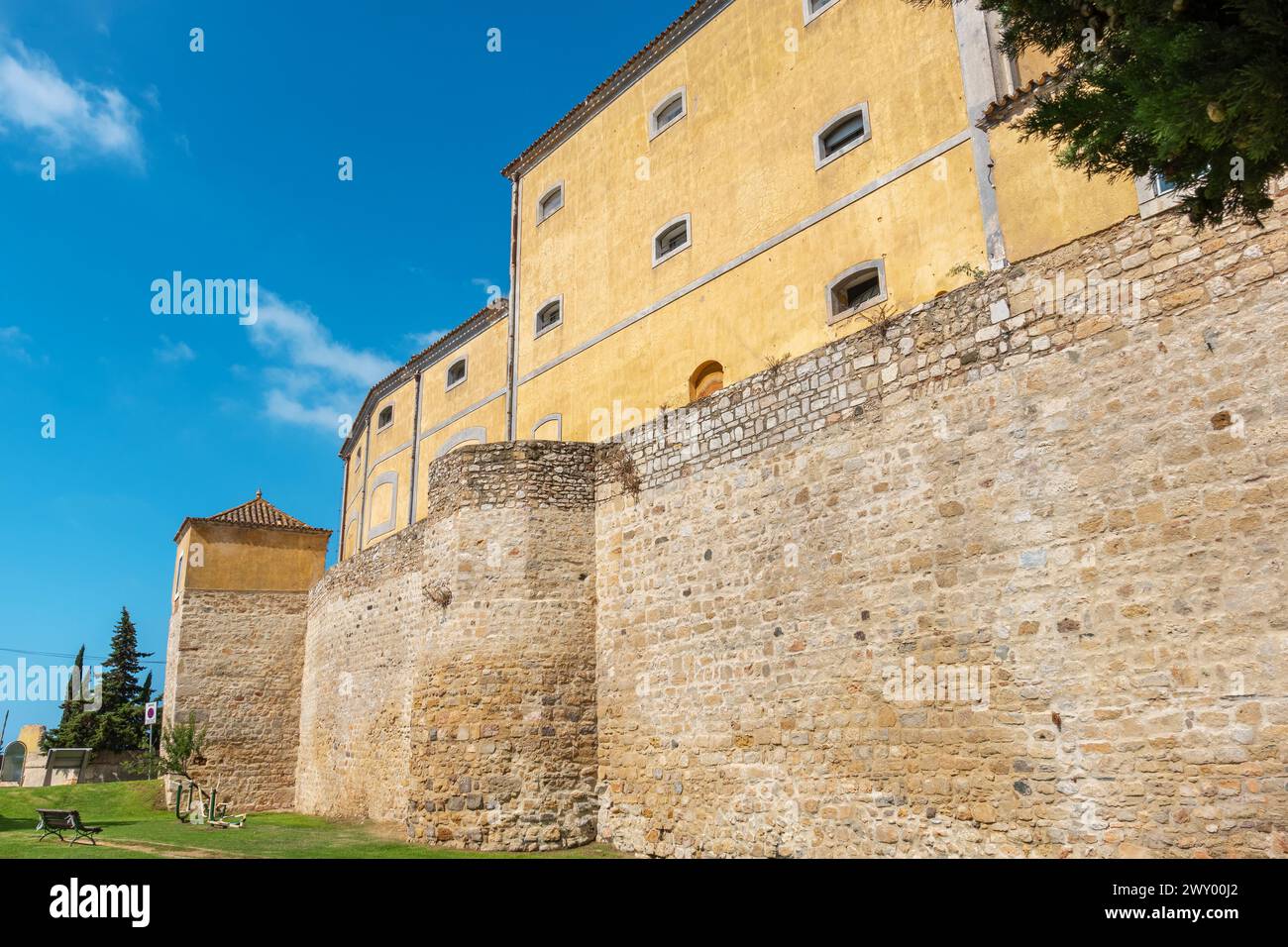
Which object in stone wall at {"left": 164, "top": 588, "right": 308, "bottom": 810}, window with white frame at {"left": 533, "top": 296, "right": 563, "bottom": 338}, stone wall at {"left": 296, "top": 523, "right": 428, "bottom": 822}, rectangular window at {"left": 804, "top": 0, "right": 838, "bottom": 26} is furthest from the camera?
stone wall at {"left": 164, "top": 588, "right": 308, "bottom": 810}

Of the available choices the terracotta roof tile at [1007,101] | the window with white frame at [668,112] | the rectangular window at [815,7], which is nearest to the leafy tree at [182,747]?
the window with white frame at [668,112]

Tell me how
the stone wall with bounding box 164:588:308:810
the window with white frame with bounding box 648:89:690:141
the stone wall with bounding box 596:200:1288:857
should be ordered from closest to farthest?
1. the stone wall with bounding box 596:200:1288:857
2. the window with white frame with bounding box 648:89:690:141
3. the stone wall with bounding box 164:588:308:810

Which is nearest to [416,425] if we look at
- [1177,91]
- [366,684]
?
[366,684]

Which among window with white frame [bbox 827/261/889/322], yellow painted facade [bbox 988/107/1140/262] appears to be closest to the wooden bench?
window with white frame [bbox 827/261/889/322]

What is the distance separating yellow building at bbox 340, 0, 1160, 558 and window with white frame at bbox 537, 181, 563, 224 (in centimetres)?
5

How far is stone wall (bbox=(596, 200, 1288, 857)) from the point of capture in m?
7.55

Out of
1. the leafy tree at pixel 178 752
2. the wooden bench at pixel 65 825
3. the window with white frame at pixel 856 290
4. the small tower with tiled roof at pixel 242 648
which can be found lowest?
the wooden bench at pixel 65 825

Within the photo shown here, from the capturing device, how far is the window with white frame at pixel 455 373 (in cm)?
2623

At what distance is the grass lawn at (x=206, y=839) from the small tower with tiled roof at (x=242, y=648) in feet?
8.22

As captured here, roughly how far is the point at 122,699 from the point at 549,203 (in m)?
40.0

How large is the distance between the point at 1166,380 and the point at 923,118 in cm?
747

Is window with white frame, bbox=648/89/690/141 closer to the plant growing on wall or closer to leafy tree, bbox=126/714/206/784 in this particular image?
leafy tree, bbox=126/714/206/784

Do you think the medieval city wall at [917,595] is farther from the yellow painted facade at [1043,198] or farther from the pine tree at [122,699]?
the pine tree at [122,699]
